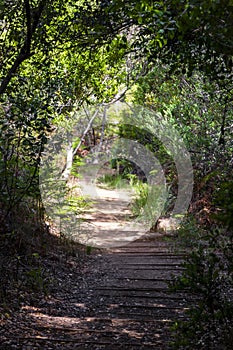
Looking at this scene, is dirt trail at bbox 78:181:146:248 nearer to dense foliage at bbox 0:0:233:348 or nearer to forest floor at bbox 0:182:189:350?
forest floor at bbox 0:182:189:350

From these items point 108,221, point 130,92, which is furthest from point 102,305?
point 130,92

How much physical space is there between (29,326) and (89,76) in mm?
4015

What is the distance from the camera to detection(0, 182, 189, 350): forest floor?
3738mm

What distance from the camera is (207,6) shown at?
7.93ft

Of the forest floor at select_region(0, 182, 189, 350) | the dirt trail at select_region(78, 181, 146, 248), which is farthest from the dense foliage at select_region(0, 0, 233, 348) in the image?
the dirt trail at select_region(78, 181, 146, 248)

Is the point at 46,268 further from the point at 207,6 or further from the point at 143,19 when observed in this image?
the point at 207,6

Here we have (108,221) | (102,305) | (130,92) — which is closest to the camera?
(102,305)

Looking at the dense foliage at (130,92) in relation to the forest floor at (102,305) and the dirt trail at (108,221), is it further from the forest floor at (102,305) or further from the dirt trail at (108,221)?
Result: the dirt trail at (108,221)

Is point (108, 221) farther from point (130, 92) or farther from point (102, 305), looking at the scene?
point (102, 305)

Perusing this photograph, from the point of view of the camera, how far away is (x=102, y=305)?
16.8 ft

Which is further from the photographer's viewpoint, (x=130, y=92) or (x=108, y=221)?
(x=130, y=92)

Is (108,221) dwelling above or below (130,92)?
below

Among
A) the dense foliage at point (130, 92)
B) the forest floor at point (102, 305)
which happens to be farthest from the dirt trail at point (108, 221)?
the dense foliage at point (130, 92)

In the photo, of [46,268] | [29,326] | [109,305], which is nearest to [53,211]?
[46,268]
